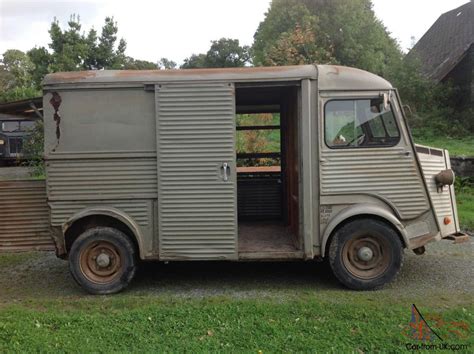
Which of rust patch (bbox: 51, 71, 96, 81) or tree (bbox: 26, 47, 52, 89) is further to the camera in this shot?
tree (bbox: 26, 47, 52, 89)

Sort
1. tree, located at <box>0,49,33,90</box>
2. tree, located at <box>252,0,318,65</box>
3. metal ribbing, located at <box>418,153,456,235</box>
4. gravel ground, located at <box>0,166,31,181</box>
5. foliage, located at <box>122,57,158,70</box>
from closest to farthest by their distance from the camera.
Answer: metal ribbing, located at <box>418,153,456,235</box> → gravel ground, located at <box>0,166,31,181</box> → foliage, located at <box>122,57,158,70</box> → tree, located at <box>252,0,318,65</box> → tree, located at <box>0,49,33,90</box>

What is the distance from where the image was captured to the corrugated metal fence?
5.50m

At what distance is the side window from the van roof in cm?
20

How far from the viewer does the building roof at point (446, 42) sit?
2087 cm

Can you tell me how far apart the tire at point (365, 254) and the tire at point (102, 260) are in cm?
230

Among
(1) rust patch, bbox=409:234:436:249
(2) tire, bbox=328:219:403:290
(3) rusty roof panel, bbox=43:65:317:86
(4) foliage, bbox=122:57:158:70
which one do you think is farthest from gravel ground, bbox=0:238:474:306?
(4) foliage, bbox=122:57:158:70

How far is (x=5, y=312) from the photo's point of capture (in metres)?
4.68

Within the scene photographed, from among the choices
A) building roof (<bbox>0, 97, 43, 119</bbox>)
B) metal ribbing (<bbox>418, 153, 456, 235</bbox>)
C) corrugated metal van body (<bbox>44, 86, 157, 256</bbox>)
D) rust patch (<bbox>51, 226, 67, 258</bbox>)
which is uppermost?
building roof (<bbox>0, 97, 43, 119</bbox>)

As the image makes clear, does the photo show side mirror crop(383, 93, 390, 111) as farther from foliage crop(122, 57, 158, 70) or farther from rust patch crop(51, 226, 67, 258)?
foliage crop(122, 57, 158, 70)

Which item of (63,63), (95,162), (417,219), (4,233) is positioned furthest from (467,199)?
(63,63)

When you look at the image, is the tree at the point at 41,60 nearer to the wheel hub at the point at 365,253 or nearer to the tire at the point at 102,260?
the tire at the point at 102,260

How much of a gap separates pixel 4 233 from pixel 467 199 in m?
9.13

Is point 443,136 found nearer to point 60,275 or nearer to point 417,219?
point 417,219

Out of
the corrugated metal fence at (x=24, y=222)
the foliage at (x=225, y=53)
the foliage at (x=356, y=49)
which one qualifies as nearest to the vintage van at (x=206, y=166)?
the corrugated metal fence at (x=24, y=222)
